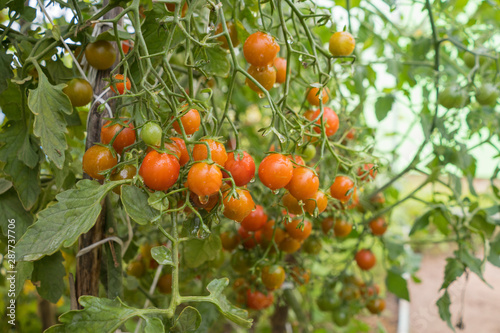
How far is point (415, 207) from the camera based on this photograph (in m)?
4.65

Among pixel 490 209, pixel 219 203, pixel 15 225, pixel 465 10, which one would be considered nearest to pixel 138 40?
pixel 219 203

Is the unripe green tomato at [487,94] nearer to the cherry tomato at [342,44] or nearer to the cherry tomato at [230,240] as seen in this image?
the cherry tomato at [342,44]

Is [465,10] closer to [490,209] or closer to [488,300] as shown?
[490,209]

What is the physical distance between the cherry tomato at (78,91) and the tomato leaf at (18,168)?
9cm

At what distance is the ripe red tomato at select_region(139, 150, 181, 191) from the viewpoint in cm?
50

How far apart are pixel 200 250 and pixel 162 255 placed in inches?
12.9

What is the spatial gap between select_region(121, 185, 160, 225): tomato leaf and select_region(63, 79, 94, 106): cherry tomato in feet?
0.88

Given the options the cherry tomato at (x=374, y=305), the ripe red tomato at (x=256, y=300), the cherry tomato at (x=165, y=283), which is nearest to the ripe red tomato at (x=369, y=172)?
the ripe red tomato at (x=256, y=300)

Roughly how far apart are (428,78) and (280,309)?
3.50ft

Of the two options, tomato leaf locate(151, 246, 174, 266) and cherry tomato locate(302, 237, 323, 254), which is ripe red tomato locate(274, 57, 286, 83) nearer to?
tomato leaf locate(151, 246, 174, 266)

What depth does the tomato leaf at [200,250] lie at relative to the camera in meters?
0.80

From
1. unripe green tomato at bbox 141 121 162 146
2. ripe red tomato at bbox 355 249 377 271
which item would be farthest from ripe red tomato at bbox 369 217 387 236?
unripe green tomato at bbox 141 121 162 146

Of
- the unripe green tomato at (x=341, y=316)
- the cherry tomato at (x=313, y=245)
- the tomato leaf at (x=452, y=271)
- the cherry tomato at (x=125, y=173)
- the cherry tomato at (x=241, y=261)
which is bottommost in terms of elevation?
the unripe green tomato at (x=341, y=316)

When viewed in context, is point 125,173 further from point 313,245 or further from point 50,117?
point 313,245
